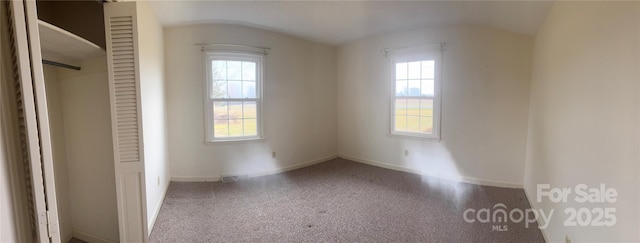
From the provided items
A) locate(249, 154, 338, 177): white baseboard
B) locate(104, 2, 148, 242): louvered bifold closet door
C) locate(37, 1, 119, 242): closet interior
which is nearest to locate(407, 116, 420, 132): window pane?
locate(249, 154, 338, 177): white baseboard

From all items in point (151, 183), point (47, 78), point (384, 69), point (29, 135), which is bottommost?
point (151, 183)

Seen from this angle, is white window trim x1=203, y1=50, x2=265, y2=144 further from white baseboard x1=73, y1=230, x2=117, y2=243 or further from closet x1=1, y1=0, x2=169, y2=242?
white baseboard x1=73, y1=230, x2=117, y2=243

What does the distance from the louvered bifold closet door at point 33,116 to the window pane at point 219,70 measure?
9.56 feet

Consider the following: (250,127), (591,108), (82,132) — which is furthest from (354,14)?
(82,132)

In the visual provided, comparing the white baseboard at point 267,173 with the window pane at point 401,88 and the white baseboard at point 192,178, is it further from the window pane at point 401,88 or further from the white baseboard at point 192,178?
the window pane at point 401,88

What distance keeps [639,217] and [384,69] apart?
3575mm

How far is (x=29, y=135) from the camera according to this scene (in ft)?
3.22

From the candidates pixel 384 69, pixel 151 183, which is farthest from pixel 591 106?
pixel 151 183

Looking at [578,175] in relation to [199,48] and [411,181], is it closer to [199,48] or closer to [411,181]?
[411,181]

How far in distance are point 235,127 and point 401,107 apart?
A: 2502mm

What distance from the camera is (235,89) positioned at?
398 centimetres

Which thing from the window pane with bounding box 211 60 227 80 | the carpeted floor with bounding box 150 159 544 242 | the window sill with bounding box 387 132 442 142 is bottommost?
the carpeted floor with bounding box 150 159 544 242

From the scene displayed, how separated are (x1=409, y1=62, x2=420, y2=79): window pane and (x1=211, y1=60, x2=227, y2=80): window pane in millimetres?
2666

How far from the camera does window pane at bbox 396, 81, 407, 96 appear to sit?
4.32 meters
